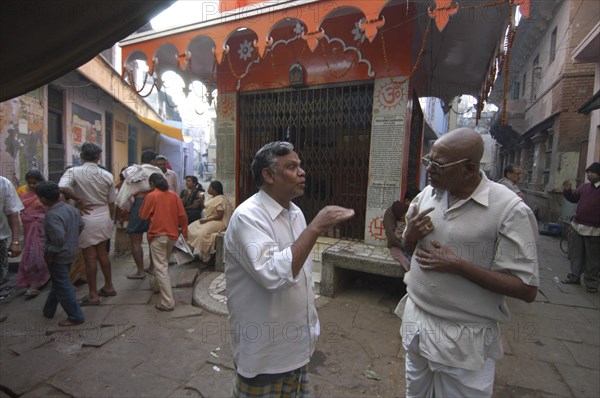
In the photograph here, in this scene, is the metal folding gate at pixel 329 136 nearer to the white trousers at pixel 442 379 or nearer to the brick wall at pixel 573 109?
Answer: the white trousers at pixel 442 379

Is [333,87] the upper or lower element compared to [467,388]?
upper

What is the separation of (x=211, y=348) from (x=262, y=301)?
204 centimetres

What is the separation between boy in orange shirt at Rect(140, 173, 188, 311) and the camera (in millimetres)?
4172

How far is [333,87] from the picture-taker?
5230mm

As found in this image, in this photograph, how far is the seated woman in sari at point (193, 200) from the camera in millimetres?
6461

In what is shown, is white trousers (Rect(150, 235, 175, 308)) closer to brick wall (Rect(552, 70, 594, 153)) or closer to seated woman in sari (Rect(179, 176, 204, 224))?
seated woman in sari (Rect(179, 176, 204, 224))

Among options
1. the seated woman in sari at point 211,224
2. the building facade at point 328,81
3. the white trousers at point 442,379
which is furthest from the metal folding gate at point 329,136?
the white trousers at point 442,379

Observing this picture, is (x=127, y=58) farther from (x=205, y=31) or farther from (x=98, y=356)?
(x=98, y=356)

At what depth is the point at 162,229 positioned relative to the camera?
4238 millimetres

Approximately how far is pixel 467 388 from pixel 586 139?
10.7 meters

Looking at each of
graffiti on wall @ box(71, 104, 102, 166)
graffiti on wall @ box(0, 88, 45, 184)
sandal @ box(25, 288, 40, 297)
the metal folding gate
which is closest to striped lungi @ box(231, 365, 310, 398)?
the metal folding gate

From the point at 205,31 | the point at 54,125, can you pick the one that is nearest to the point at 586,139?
the point at 205,31

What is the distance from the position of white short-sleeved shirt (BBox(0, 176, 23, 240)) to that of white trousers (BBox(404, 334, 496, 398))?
4511mm

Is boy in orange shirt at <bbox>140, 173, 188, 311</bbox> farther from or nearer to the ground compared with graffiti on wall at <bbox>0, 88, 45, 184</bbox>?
nearer to the ground
